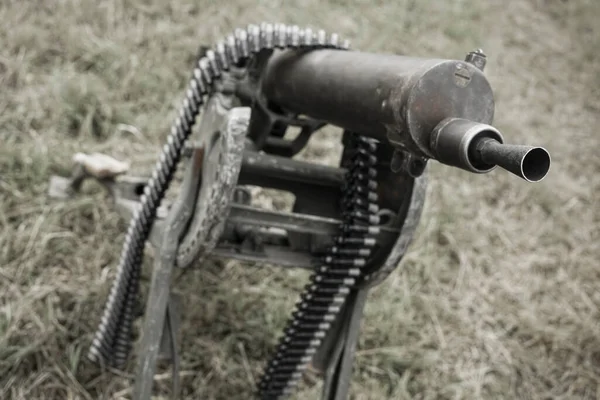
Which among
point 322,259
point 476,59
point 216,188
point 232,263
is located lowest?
point 232,263

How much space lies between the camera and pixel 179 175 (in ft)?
12.8

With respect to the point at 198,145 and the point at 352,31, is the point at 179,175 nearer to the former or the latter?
the point at 198,145

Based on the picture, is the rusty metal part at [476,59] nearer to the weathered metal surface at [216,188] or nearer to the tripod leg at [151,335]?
the weathered metal surface at [216,188]

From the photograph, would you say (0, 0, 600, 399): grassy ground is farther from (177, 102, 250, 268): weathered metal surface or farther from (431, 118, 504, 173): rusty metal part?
(431, 118, 504, 173): rusty metal part

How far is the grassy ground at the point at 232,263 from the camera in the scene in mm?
3029

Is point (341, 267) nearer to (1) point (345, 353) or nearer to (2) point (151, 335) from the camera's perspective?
(1) point (345, 353)

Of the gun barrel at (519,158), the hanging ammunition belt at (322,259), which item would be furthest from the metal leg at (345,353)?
the gun barrel at (519,158)

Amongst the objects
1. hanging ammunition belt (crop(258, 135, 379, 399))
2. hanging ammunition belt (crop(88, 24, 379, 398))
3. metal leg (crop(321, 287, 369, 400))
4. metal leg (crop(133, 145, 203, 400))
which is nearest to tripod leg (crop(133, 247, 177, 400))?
metal leg (crop(133, 145, 203, 400))

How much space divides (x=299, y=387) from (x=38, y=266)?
50.9 inches

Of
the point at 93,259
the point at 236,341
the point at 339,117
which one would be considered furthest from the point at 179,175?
the point at 339,117

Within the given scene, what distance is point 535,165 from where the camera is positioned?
139 centimetres

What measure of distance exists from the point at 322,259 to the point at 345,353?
17.4 inches

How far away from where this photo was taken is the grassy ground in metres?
3.03

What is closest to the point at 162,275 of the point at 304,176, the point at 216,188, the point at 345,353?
the point at 216,188
